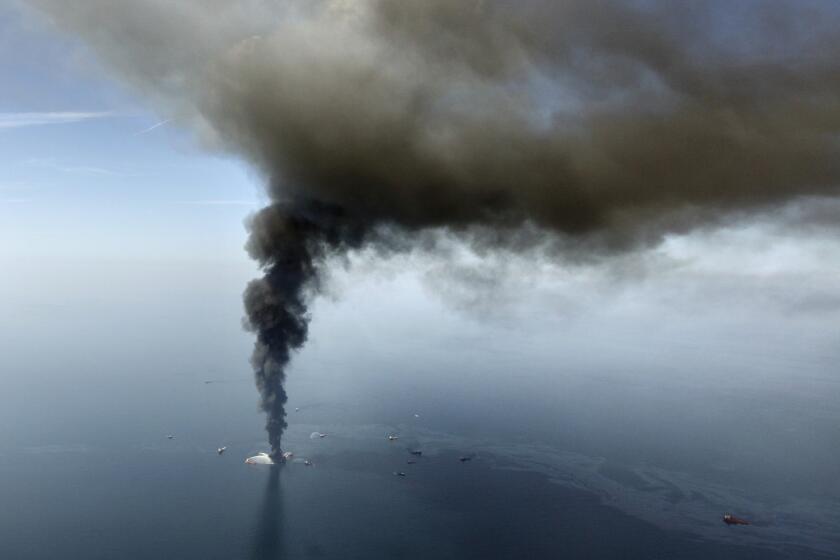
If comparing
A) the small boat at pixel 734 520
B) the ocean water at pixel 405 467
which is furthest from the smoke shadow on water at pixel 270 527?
the small boat at pixel 734 520

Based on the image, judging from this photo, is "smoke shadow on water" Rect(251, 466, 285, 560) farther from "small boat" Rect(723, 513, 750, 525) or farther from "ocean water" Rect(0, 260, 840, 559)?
"small boat" Rect(723, 513, 750, 525)

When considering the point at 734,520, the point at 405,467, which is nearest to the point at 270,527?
the point at 405,467

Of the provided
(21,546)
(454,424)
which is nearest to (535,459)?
(454,424)

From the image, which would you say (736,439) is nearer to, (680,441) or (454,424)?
(680,441)

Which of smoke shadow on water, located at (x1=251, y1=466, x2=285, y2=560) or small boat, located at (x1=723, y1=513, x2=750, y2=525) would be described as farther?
small boat, located at (x1=723, y1=513, x2=750, y2=525)

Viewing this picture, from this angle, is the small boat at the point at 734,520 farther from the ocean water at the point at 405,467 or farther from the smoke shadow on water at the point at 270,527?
the smoke shadow on water at the point at 270,527

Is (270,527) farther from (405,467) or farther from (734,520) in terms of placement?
(734,520)

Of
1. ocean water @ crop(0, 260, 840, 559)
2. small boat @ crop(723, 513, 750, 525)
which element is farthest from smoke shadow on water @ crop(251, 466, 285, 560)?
small boat @ crop(723, 513, 750, 525)
